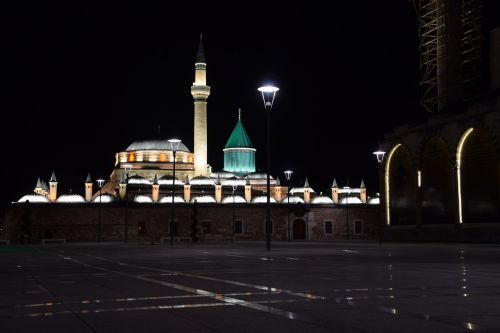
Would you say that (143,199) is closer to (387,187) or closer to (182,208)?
(182,208)

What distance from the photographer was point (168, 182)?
7462 cm

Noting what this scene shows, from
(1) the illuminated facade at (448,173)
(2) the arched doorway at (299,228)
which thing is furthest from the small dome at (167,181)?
(1) the illuminated facade at (448,173)

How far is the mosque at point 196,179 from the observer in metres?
70.3

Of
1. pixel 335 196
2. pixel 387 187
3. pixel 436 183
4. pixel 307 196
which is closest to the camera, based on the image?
pixel 436 183

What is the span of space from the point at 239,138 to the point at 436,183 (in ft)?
146

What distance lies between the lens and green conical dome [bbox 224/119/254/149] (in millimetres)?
86625

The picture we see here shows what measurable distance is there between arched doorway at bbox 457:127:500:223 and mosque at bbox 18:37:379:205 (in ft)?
95.9

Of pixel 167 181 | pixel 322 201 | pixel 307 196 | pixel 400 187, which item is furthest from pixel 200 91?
pixel 400 187

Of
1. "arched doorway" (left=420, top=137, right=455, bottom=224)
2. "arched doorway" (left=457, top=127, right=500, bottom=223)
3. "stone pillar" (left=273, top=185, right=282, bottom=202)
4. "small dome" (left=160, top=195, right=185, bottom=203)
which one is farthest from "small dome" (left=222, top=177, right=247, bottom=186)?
"arched doorway" (left=457, top=127, right=500, bottom=223)

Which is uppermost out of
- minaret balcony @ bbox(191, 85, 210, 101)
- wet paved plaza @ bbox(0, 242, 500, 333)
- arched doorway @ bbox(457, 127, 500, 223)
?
minaret balcony @ bbox(191, 85, 210, 101)

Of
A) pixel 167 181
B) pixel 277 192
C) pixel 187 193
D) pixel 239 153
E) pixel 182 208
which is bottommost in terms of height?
pixel 182 208

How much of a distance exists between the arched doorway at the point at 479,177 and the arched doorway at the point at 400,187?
5709 millimetres

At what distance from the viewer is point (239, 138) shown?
86.6 m

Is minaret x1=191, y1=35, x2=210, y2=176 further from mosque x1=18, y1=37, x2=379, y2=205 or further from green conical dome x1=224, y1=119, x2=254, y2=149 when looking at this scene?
green conical dome x1=224, y1=119, x2=254, y2=149
